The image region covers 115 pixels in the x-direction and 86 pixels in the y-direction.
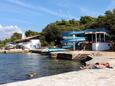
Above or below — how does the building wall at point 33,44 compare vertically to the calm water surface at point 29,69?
above

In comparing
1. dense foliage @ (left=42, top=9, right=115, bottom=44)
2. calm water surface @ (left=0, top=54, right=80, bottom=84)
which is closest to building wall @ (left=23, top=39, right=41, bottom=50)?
dense foliage @ (left=42, top=9, right=115, bottom=44)

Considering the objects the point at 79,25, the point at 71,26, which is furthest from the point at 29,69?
the point at 79,25

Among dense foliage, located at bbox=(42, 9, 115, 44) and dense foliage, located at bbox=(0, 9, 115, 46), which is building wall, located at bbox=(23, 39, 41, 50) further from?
dense foliage, located at bbox=(42, 9, 115, 44)

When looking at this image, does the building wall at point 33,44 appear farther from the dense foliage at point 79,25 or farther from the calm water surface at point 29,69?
the calm water surface at point 29,69

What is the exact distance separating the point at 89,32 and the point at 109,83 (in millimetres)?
59548

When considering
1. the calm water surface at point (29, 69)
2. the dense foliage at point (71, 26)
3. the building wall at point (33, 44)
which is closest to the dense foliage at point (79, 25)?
the dense foliage at point (71, 26)

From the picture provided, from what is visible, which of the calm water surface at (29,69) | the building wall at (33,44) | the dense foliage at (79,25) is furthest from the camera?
Result: the building wall at (33,44)

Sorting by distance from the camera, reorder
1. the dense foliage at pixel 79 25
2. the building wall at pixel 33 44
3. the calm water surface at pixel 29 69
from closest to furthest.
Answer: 1. the calm water surface at pixel 29 69
2. the dense foliage at pixel 79 25
3. the building wall at pixel 33 44

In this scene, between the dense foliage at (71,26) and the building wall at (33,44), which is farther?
the building wall at (33,44)

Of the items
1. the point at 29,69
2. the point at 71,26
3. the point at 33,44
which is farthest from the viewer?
the point at 33,44

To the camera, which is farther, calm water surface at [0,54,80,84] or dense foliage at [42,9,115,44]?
dense foliage at [42,9,115,44]

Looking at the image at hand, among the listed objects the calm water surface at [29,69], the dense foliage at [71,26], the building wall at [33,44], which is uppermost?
the dense foliage at [71,26]

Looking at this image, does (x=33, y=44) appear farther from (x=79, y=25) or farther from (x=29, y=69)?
(x=29, y=69)

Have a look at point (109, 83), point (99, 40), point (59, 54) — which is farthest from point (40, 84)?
point (99, 40)
